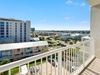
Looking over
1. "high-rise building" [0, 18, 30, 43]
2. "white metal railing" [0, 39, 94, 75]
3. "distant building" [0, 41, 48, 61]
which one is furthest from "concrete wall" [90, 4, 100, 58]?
"high-rise building" [0, 18, 30, 43]

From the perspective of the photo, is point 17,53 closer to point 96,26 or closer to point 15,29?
point 96,26

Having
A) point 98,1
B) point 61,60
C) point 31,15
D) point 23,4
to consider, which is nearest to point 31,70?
point 61,60

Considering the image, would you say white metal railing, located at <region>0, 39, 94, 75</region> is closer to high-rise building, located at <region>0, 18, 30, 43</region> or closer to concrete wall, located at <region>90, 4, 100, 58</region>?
concrete wall, located at <region>90, 4, 100, 58</region>

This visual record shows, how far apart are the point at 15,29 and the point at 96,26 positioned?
15.8 metres

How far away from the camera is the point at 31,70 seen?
4.45ft

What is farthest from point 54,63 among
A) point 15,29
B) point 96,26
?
point 15,29

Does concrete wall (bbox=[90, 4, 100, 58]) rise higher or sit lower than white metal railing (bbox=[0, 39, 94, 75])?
higher

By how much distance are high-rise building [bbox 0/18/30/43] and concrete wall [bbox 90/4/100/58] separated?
46.7ft

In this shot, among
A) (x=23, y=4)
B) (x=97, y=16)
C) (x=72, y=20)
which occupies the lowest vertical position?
(x=97, y=16)

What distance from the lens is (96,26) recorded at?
4.30m

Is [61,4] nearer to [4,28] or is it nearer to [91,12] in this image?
[4,28]

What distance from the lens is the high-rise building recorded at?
59.6ft

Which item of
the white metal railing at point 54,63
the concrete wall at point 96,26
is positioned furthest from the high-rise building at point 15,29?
the white metal railing at point 54,63

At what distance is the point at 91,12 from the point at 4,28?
16963 millimetres
